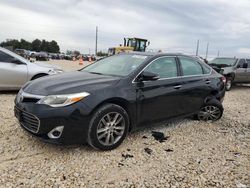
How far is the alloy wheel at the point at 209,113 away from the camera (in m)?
5.41

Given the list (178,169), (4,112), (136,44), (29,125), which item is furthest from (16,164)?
(136,44)

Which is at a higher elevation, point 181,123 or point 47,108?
point 47,108

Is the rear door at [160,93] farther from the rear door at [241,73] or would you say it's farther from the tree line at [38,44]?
the tree line at [38,44]

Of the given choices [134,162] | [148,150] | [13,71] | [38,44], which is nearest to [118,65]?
[148,150]

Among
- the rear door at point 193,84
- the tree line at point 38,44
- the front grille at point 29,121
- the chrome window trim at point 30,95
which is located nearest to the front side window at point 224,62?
the rear door at point 193,84

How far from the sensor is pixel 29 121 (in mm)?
3430

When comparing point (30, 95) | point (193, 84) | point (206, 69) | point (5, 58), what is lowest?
point (30, 95)

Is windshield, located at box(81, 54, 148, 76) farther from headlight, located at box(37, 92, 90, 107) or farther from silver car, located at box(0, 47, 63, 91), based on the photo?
silver car, located at box(0, 47, 63, 91)

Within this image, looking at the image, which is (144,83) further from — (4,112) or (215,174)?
(4,112)

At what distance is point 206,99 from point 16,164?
3855 millimetres

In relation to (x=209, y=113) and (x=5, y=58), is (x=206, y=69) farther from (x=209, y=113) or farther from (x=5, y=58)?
(x=5, y=58)

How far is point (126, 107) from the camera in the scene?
12.6 ft

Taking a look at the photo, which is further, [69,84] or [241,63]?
[241,63]

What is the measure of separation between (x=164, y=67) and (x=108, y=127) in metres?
1.63
